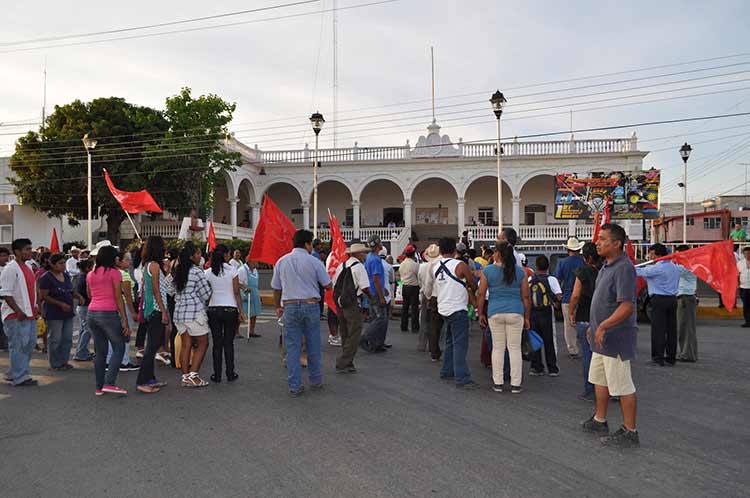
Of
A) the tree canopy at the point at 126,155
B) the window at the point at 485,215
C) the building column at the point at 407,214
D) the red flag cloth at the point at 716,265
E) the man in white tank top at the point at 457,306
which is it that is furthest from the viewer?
the window at the point at 485,215

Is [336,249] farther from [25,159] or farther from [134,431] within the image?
[25,159]

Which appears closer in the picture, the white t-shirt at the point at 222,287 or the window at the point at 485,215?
the white t-shirt at the point at 222,287

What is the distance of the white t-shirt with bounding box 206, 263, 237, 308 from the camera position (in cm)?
768

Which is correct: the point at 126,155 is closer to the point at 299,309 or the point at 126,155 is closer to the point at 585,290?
the point at 299,309

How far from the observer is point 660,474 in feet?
14.5

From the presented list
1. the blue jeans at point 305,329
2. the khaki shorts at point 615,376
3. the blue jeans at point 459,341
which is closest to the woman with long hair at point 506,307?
the blue jeans at point 459,341

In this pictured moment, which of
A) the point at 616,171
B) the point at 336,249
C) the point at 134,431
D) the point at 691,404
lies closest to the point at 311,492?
the point at 134,431

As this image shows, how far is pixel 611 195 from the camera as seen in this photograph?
30.6 m

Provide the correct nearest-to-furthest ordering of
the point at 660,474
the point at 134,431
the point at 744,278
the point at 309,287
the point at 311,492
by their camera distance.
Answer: the point at 311,492 → the point at 660,474 → the point at 134,431 → the point at 309,287 → the point at 744,278

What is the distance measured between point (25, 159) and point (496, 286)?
30.4 meters

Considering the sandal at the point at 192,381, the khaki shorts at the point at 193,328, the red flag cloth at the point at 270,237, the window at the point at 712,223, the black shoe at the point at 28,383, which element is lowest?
the black shoe at the point at 28,383

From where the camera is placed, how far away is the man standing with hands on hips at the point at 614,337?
5.07 m

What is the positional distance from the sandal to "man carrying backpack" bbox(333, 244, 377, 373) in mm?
1907

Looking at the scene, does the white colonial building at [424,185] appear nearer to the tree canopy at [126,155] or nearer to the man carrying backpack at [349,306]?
the tree canopy at [126,155]
